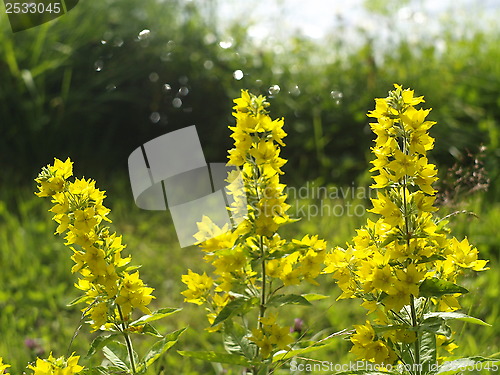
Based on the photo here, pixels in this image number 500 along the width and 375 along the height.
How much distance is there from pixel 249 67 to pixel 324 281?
1813mm

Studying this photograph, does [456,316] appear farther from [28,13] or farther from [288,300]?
[28,13]

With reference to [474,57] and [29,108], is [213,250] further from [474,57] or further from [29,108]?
[474,57]

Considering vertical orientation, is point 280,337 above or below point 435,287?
below

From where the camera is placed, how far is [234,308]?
1.51m

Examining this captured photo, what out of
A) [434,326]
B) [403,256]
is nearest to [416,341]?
[434,326]

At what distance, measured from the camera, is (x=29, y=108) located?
410 centimetres

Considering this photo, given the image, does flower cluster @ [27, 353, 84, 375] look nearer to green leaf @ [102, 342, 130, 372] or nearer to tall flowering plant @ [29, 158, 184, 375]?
tall flowering plant @ [29, 158, 184, 375]

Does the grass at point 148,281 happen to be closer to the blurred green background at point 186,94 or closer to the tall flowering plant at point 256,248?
the blurred green background at point 186,94

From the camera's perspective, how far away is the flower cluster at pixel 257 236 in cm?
146

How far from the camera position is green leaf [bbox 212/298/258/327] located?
1487mm

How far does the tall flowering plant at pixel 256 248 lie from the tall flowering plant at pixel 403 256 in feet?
0.36

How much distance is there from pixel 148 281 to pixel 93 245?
1.65m

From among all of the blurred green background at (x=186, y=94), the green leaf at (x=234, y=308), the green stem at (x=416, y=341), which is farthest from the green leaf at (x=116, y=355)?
the blurred green background at (x=186, y=94)

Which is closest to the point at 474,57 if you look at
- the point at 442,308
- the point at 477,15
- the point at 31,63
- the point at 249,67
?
the point at 477,15
